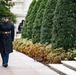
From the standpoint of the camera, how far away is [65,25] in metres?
18.4

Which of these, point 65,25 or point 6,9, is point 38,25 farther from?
point 6,9

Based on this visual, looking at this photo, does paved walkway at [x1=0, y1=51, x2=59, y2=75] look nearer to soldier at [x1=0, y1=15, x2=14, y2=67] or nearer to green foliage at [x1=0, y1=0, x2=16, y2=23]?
soldier at [x1=0, y1=15, x2=14, y2=67]

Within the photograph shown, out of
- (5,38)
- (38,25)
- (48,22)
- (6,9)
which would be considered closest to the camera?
(5,38)

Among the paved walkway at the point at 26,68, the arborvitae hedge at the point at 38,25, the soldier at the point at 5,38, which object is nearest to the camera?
the paved walkway at the point at 26,68

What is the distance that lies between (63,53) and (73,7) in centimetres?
185

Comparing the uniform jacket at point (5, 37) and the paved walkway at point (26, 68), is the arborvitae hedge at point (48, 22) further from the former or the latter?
the uniform jacket at point (5, 37)

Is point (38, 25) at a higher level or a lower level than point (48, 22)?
lower

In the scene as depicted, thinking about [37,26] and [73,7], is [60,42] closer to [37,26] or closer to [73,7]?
[73,7]

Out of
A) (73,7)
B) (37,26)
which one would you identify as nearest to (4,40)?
(73,7)

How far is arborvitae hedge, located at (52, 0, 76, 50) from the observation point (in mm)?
18359

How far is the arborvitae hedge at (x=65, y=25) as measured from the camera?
18.4 meters

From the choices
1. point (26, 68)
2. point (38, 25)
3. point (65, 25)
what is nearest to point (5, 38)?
point (26, 68)

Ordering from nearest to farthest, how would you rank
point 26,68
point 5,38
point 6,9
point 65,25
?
point 26,68, point 5,38, point 65,25, point 6,9

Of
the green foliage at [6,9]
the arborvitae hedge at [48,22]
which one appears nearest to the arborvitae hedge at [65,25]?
the arborvitae hedge at [48,22]
